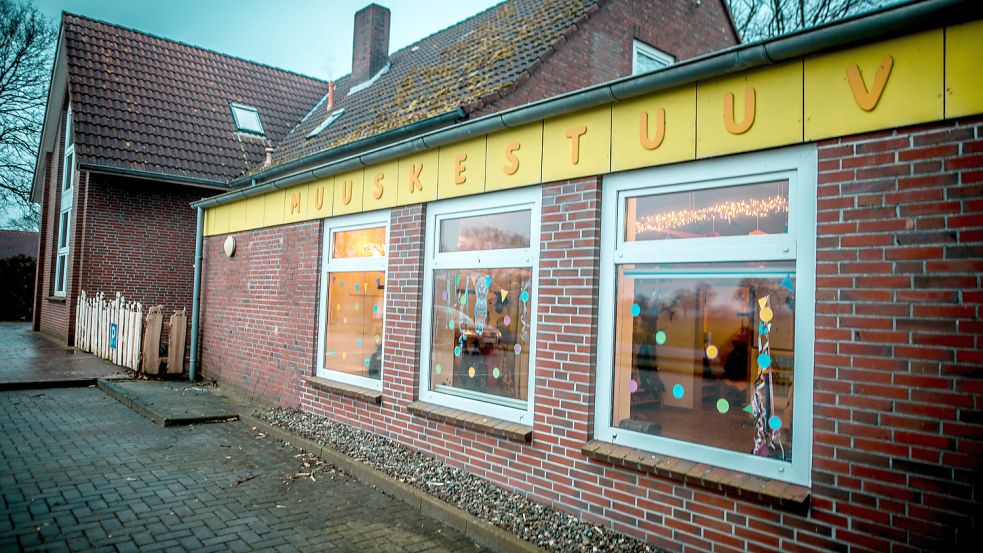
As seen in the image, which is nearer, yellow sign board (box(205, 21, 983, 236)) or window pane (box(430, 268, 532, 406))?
yellow sign board (box(205, 21, 983, 236))

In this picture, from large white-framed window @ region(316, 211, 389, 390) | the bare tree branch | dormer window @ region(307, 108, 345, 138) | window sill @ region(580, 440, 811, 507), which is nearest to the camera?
window sill @ region(580, 440, 811, 507)

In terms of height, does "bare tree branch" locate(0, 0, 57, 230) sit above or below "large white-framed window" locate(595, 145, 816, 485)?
above

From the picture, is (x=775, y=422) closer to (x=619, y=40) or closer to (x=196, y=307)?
(x=619, y=40)

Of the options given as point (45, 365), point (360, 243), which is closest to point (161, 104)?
point (45, 365)

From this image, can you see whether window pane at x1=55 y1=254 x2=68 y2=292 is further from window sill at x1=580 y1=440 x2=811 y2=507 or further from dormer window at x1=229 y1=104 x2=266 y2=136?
window sill at x1=580 y1=440 x2=811 y2=507

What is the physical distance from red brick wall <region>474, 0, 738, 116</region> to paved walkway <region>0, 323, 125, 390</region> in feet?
26.1

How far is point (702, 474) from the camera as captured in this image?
3.82 m

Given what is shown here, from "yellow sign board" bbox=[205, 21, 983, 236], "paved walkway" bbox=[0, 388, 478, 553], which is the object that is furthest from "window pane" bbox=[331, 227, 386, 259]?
"paved walkway" bbox=[0, 388, 478, 553]

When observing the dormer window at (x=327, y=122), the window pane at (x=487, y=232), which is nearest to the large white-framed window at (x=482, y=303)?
the window pane at (x=487, y=232)

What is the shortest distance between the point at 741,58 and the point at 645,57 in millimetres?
9378

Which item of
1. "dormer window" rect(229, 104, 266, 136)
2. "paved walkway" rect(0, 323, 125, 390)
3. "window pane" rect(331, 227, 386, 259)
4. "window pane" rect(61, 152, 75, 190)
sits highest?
"dormer window" rect(229, 104, 266, 136)

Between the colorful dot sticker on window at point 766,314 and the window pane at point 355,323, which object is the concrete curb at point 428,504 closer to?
the window pane at point 355,323

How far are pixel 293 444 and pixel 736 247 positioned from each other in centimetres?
518

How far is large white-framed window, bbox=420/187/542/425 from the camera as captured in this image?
5.34 m
